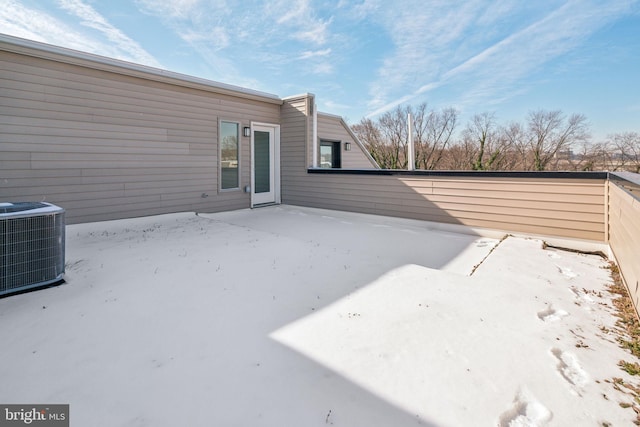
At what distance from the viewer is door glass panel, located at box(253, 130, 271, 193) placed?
7473 millimetres

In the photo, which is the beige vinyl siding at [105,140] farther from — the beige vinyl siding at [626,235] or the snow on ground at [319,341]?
the beige vinyl siding at [626,235]

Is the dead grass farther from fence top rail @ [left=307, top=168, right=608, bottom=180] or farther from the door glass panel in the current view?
the door glass panel

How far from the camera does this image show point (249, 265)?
3543 mm

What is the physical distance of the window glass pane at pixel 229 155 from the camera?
6797 millimetres

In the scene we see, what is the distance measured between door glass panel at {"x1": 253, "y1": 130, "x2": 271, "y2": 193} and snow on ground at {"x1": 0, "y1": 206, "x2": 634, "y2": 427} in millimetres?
3917

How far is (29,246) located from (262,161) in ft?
17.4

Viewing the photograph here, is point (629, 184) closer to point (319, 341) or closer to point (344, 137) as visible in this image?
point (319, 341)

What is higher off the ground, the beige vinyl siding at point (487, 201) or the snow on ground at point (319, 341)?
the beige vinyl siding at point (487, 201)

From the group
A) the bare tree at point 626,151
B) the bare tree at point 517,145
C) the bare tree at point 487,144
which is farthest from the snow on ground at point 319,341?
the bare tree at point 517,145

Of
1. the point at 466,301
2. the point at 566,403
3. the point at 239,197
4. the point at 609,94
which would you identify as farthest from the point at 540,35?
the point at 566,403

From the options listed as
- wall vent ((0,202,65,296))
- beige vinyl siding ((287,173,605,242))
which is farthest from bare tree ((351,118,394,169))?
wall vent ((0,202,65,296))

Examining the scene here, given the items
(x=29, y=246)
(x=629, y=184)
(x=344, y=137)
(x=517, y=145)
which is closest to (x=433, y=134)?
(x=517, y=145)

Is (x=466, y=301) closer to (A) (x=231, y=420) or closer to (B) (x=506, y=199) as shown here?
(A) (x=231, y=420)

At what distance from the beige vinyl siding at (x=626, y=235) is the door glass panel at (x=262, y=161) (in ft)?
20.2
